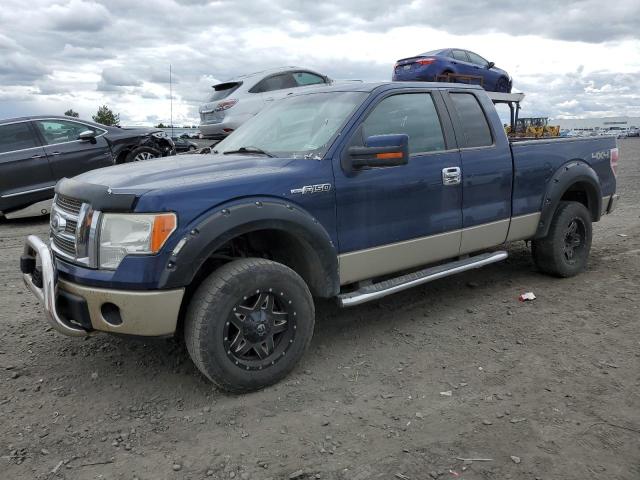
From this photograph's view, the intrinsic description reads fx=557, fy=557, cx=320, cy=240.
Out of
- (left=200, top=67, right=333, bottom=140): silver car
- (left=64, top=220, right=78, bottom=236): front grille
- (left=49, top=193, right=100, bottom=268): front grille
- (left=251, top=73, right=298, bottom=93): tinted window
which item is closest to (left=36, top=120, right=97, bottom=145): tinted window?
(left=200, top=67, right=333, bottom=140): silver car

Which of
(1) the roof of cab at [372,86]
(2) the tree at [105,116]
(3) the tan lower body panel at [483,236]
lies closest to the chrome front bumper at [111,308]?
(1) the roof of cab at [372,86]

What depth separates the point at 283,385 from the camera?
353 cm

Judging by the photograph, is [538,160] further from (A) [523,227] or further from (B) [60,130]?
(B) [60,130]

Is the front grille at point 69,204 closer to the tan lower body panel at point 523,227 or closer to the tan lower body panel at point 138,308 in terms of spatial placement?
the tan lower body panel at point 138,308

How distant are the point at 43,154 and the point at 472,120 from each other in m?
7.14

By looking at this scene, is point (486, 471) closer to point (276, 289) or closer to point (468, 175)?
point (276, 289)

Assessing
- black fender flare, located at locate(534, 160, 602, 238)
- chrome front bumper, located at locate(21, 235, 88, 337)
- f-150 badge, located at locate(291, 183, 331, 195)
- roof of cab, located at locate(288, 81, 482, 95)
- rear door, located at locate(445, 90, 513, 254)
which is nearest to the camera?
chrome front bumper, located at locate(21, 235, 88, 337)

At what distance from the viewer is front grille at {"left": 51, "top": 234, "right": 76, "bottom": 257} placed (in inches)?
130

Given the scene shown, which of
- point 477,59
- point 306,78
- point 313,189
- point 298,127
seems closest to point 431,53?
point 477,59

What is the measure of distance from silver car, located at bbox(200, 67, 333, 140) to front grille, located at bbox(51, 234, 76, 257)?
22.4 feet

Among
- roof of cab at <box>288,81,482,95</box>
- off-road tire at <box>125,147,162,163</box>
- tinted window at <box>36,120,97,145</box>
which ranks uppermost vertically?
roof of cab at <box>288,81,482,95</box>

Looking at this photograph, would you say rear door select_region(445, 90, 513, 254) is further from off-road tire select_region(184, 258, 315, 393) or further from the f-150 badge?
off-road tire select_region(184, 258, 315, 393)

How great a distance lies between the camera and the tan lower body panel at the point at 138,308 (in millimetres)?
3029

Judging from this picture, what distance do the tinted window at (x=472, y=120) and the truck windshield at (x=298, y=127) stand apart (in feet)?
3.50
